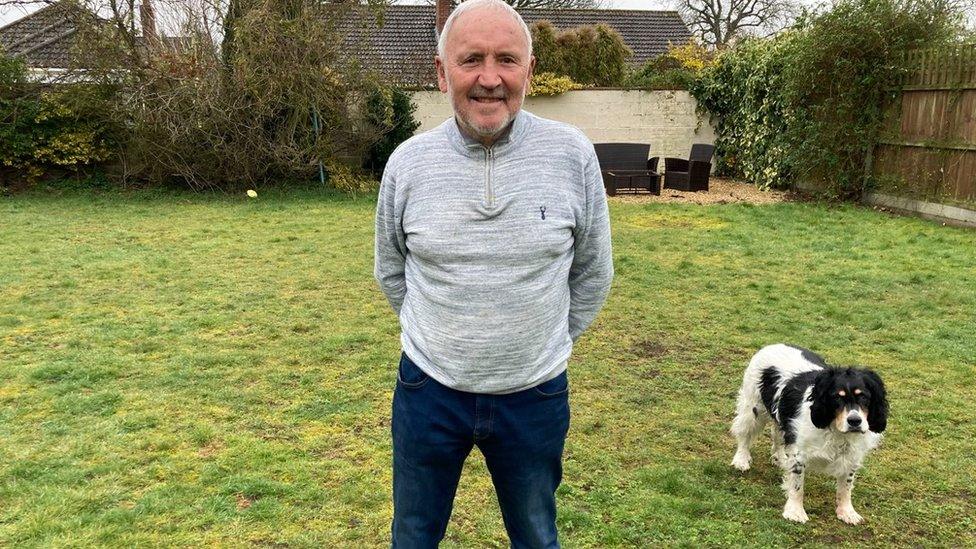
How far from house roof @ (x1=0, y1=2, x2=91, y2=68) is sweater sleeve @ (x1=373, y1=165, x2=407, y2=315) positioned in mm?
12705

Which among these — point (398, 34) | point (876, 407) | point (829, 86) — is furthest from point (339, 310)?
point (398, 34)

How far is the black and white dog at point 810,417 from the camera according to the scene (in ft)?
9.82

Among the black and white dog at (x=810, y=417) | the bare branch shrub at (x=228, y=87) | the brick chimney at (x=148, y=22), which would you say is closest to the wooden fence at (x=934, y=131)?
the black and white dog at (x=810, y=417)

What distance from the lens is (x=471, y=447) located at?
1.91 m

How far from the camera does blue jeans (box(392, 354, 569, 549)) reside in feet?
Result: 6.08

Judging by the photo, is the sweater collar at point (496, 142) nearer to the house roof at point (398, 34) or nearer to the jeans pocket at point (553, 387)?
the jeans pocket at point (553, 387)

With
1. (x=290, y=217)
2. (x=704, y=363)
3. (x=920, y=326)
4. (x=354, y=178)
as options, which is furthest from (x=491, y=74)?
(x=354, y=178)

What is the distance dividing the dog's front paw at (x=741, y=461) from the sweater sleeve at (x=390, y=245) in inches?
90.1

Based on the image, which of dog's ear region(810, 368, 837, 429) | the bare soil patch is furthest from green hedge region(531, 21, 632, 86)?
dog's ear region(810, 368, 837, 429)

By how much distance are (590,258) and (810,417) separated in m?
1.68

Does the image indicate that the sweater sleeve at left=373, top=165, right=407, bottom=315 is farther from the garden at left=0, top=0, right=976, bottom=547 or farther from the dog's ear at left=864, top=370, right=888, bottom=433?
the dog's ear at left=864, top=370, right=888, bottom=433

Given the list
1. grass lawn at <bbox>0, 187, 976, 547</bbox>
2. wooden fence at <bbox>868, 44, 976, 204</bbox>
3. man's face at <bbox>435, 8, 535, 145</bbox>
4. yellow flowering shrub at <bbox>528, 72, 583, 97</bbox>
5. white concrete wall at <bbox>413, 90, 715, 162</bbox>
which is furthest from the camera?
white concrete wall at <bbox>413, 90, 715, 162</bbox>

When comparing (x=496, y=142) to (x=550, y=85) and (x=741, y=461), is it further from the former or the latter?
(x=550, y=85)

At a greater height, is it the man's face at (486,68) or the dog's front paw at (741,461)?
the man's face at (486,68)
